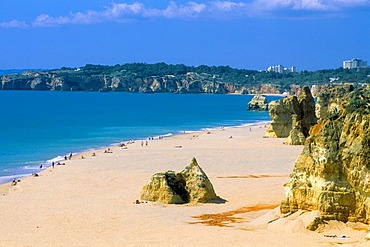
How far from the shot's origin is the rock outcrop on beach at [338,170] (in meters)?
20.9

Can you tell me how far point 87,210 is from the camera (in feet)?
89.7

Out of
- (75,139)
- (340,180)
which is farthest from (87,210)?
(75,139)

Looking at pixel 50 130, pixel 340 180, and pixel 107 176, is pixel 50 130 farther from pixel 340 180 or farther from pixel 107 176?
pixel 340 180

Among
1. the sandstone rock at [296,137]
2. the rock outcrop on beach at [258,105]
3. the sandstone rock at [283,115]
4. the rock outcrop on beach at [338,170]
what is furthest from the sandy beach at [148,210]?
the rock outcrop on beach at [258,105]

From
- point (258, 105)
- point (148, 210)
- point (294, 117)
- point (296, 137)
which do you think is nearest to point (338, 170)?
point (148, 210)

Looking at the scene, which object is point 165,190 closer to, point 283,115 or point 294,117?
point 294,117

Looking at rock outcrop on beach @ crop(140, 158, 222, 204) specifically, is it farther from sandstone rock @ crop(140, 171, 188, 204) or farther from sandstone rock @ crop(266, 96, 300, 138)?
sandstone rock @ crop(266, 96, 300, 138)

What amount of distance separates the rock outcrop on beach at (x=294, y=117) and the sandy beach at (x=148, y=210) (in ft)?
24.7

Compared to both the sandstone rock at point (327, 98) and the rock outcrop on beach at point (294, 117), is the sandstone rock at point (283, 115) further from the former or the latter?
the sandstone rock at point (327, 98)

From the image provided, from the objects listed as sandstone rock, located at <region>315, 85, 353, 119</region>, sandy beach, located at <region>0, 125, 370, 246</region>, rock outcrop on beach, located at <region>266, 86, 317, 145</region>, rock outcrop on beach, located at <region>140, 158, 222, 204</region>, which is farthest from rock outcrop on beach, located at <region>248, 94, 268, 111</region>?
rock outcrop on beach, located at <region>140, 158, 222, 204</region>

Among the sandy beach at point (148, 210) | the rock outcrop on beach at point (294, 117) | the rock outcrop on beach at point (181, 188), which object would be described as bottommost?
the sandy beach at point (148, 210)

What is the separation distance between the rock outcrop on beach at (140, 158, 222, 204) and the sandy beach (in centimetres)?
62

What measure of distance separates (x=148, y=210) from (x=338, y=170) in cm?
894

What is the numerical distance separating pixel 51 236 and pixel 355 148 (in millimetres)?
10560
